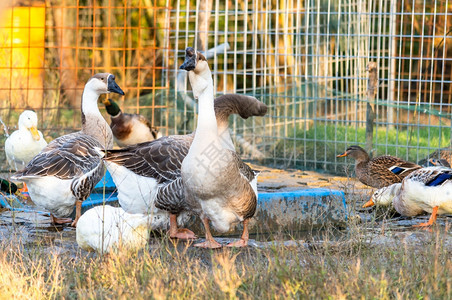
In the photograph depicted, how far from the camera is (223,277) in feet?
11.7

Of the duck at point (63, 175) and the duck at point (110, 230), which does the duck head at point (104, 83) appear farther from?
the duck at point (110, 230)

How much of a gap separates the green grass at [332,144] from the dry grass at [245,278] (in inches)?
165

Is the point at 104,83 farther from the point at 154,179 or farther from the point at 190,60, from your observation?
the point at 190,60

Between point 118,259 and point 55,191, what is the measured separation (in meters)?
2.04

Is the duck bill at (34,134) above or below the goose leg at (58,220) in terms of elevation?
above

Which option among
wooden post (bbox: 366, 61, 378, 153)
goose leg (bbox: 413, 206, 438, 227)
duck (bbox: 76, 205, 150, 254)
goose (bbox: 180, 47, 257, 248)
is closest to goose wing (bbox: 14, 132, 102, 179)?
duck (bbox: 76, 205, 150, 254)

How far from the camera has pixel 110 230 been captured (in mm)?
4414

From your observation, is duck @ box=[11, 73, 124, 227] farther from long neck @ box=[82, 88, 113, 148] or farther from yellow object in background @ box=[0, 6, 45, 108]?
yellow object in background @ box=[0, 6, 45, 108]

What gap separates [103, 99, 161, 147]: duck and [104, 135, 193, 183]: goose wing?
323 cm

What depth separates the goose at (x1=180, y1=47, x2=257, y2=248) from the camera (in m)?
4.68

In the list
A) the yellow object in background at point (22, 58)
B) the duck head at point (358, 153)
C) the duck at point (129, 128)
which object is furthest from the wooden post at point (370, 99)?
the yellow object in background at point (22, 58)

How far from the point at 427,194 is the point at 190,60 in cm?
240

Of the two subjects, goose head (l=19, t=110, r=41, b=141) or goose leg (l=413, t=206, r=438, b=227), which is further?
goose head (l=19, t=110, r=41, b=141)

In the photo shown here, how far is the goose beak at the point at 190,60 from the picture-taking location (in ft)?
15.3
